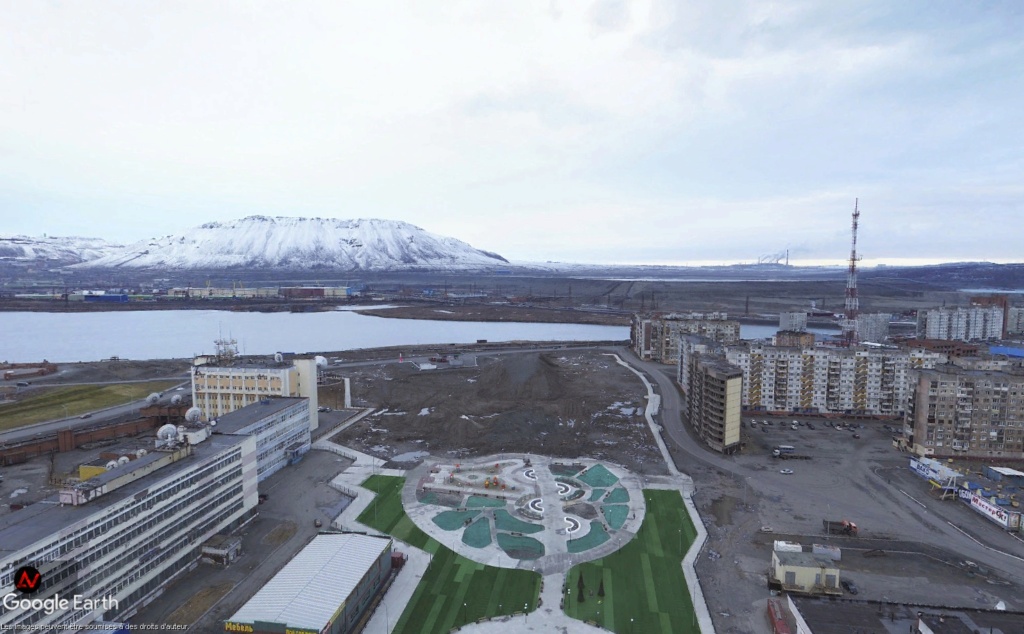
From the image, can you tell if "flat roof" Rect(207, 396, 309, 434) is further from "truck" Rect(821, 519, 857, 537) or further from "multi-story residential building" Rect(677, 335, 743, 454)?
"truck" Rect(821, 519, 857, 537)

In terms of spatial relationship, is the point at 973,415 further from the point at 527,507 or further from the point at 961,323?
the point at 961,323

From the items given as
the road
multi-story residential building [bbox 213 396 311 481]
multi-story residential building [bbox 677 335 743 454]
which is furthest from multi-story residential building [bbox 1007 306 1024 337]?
the road

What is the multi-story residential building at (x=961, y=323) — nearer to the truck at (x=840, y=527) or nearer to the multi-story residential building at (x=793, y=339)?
the multi-story residential building at (x=793, y=339)

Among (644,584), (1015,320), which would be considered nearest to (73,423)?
(644,584)

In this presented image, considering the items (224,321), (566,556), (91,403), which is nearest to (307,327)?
(224,321)

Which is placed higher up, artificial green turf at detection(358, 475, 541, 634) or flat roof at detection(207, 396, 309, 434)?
flat roof at detection(207, 396, 309, 434)

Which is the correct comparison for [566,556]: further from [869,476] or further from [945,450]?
[945,450]
